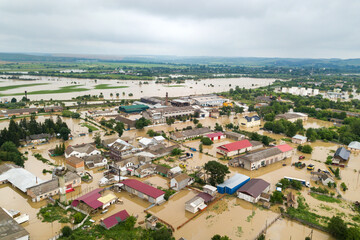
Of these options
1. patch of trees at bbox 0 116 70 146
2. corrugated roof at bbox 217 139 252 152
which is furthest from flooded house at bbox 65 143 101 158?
corrugated roof at bbox 217 139 252 152

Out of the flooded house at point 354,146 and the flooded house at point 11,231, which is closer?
the flooded house at point 11,231

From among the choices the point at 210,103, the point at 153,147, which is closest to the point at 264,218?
the point at 153,147

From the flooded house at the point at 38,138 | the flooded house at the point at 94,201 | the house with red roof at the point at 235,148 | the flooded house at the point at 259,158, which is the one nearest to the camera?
the flooded house at the point at 94,201

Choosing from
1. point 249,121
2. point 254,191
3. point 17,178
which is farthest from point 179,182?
point 249,121

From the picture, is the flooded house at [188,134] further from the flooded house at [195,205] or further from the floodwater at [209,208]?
the flooded house at [195,205]

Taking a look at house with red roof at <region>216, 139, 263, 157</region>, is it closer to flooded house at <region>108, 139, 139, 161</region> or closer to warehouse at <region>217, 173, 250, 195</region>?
warehouse at <region>217, 173, 250, 195</region>

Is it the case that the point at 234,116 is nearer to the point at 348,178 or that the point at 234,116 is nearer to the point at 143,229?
the point at 348,178

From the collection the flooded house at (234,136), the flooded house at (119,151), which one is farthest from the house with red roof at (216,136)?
the flooded house at (119,151)
